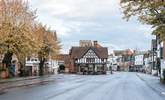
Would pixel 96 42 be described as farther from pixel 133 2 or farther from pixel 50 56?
pixel 133 2

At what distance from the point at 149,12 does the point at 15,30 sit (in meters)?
37.0

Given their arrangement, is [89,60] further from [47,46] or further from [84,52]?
[47,46]

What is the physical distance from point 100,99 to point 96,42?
144117 millimetres

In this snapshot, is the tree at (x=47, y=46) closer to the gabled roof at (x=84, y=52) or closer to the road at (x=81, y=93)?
the gabled roof at (x=84, y=52)

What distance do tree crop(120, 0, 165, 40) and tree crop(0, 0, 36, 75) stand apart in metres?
32.1

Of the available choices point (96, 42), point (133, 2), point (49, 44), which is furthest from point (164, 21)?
point (96, 42)

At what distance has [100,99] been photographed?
88.3ft

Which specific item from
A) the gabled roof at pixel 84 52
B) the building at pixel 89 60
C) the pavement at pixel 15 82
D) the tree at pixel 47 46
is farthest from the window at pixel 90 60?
the pavement at pixel 15 82

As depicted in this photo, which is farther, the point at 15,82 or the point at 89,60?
the point at 89,60

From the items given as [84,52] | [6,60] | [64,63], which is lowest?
[6,60]

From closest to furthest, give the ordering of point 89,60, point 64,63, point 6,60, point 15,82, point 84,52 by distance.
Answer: point 15,82 → point 6,60 → point 89,60 → point 84,52 → point 64,63

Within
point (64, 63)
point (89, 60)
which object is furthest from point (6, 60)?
point (64, 63)

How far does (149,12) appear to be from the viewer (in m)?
39.3

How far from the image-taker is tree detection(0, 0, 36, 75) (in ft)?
233
